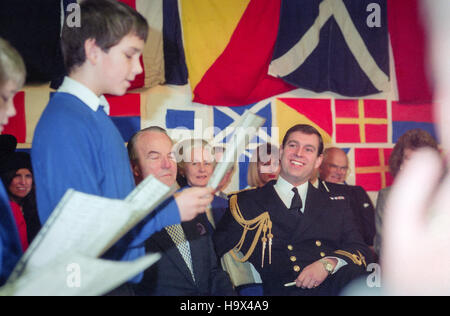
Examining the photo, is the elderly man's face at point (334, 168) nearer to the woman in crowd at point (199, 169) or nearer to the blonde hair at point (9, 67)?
the woman in crowd at point (199, 169)

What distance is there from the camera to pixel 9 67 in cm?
101

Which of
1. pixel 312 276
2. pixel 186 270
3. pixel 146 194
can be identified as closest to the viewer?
pixel 146 194

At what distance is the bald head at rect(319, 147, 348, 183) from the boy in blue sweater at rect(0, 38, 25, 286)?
2780 mm

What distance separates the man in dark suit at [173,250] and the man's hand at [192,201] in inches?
19.2

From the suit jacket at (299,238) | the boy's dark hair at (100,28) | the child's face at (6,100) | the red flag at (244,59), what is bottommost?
the suit jacket at (299,238)

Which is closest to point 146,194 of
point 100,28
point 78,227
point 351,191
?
point 78,227

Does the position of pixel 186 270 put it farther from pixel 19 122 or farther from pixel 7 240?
pixel 19 122

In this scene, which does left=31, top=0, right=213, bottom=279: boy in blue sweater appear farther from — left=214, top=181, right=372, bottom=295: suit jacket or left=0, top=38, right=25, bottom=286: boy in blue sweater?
left=214, top=181, right=372, bottom=295: suit jacket

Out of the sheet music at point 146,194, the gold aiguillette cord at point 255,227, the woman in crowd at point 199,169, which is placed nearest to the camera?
the sheet music at point 146,194

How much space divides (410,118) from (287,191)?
7.54 ft

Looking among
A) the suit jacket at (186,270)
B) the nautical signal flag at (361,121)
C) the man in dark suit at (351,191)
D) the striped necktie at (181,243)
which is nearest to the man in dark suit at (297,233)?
the suit jacket at (186,270)

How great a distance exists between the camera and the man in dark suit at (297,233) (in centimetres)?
203

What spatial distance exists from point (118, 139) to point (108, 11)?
0.37 meters

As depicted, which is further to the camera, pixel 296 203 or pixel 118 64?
pixel 296 203
